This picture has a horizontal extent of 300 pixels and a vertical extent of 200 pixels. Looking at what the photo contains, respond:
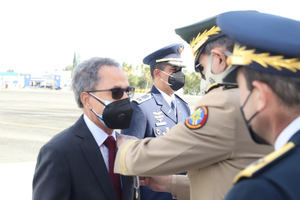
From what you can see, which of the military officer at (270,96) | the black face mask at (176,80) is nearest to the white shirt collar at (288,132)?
the military officer at (270,96)

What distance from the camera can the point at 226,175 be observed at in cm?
159

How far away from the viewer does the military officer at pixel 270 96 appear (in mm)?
960

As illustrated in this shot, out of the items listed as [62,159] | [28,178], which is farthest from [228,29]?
[28,178]

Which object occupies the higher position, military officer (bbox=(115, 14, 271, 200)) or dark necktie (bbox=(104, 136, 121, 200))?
military officer (bbox=(115, 14, 271, 200))

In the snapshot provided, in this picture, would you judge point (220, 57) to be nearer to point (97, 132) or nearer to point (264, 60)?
point (264, 60)

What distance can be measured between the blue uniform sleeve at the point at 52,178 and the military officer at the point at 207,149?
0.38 m

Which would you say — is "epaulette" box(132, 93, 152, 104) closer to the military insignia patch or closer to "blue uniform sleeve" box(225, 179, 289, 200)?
the military insignia patch

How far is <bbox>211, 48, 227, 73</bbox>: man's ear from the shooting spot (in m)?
1.78

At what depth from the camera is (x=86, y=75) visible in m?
2.30

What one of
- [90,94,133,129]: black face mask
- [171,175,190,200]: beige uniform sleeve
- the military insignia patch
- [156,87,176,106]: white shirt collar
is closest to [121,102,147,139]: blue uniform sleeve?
[156,87,176,106]: white shirt collar

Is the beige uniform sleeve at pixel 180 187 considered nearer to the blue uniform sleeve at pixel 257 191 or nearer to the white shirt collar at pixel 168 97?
the blue uniform sleeve at pixel 257 191

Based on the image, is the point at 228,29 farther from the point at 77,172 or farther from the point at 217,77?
the point at 77,172

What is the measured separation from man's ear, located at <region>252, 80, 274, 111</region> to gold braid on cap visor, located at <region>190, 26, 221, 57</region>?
0.80m

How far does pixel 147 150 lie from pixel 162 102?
1.98m
